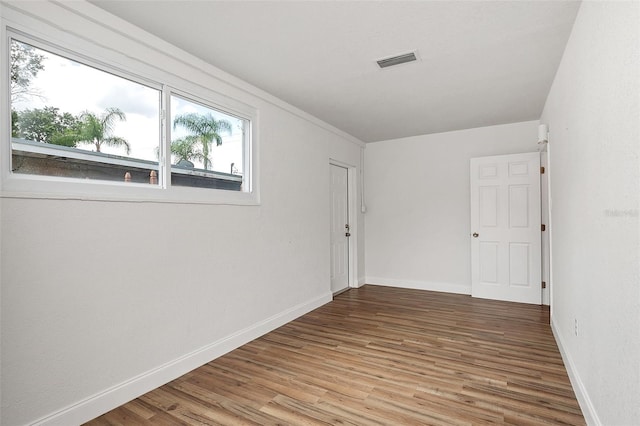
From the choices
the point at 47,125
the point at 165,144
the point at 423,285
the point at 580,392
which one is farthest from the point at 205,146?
the point at 423,285

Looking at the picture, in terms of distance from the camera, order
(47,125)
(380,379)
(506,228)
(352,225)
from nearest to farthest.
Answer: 1. (47,125)
2. (380,379)
3. (506,228)
4. (352,225)

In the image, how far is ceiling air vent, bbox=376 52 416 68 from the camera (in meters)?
2.78

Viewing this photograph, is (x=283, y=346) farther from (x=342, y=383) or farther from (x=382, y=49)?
(x=382, y=49)

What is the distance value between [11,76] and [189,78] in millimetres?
1187

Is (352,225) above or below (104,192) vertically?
below

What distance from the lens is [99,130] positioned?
88.4 inches

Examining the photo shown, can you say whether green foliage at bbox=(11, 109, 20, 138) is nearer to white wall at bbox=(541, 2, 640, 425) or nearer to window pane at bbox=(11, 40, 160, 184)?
window pane at bbox=(11, 40, 160, 184)

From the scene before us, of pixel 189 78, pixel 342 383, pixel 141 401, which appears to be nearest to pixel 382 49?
pixel 189 78

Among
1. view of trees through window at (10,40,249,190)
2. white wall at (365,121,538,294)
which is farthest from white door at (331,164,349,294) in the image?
view of trees through window at (10,40,249,190)

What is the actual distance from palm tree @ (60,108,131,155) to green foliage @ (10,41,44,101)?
0.98 ft

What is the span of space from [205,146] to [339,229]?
2899mm

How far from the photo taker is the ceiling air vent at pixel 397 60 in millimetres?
2781

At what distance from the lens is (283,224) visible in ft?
12.8

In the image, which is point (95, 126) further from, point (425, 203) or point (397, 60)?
point (425, 203)
